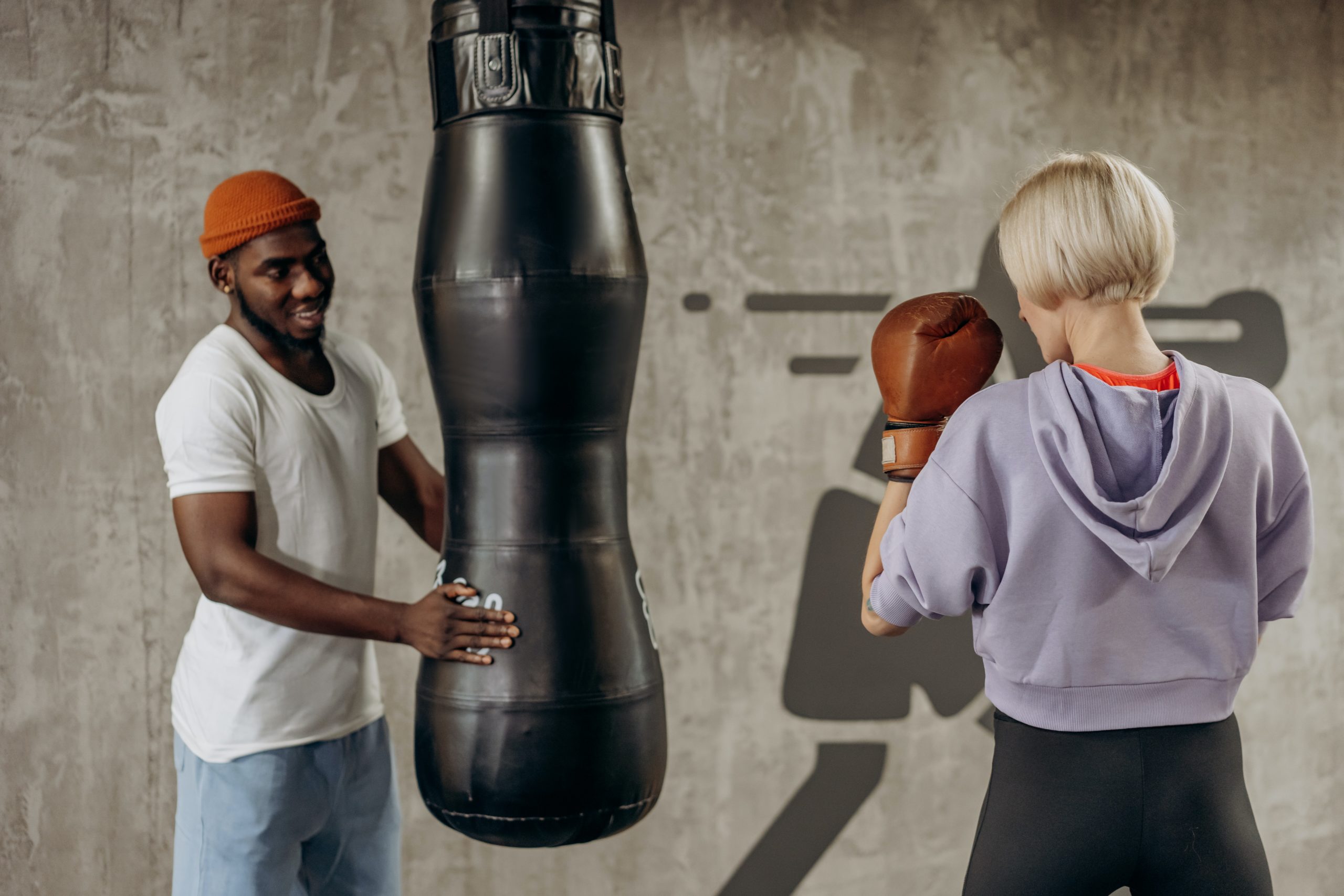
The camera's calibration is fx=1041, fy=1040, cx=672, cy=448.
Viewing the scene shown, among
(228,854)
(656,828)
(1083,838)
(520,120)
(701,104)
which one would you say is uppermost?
(701,104)

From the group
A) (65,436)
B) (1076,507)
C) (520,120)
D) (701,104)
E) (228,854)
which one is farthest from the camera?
(701,104)

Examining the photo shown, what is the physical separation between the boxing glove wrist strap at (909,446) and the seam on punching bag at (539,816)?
2.12 ft

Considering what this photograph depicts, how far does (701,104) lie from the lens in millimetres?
2854

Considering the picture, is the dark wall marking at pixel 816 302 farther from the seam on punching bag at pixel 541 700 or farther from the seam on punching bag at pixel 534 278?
the seam on punching bag at pixel 541 700

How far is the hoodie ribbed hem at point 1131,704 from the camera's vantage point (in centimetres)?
122

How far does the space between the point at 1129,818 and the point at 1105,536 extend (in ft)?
1.16

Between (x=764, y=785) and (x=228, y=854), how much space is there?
163 centimetres

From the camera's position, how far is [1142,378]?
3.98ft

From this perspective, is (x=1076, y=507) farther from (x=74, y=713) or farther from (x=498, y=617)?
(x=74, y=713)

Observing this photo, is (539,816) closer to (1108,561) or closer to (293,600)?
(293,600)

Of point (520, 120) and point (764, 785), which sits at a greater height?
point (520, 120)

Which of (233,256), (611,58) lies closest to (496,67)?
(611,58)

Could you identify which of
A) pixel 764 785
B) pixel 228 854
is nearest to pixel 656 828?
pixel 764 785

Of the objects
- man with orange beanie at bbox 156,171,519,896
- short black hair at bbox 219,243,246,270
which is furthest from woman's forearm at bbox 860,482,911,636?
short black hair at bbox 219,243,246,270
